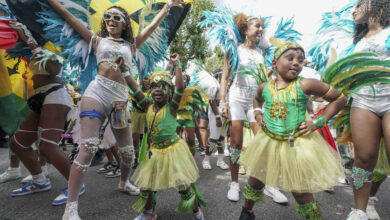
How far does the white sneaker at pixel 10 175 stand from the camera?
329 centimetres

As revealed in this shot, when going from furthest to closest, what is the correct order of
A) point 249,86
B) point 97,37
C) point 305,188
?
point 249,86 < point 97,37 < point 305,188

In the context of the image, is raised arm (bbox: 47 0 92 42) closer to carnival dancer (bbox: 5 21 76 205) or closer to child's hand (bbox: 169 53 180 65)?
carnival dancer (bbox: 5 21 76 205)

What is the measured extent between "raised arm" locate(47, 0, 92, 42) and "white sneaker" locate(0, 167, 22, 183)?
2475mm

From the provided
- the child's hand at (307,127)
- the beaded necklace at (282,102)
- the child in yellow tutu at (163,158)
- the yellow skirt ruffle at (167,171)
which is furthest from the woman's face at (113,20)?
the child's hand at (307,127)

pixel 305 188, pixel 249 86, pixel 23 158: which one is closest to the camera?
pixel 305 188

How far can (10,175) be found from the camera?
3.35 meters

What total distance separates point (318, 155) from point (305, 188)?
30 centimetres

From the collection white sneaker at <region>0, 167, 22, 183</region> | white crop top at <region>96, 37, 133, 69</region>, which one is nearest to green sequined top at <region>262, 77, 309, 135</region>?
white crop top at <region>96, 37, 133, 69</region>

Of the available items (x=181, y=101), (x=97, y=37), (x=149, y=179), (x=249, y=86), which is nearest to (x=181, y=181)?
(x=149, y=179)

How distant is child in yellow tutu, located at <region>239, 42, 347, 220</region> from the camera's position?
5.65ft

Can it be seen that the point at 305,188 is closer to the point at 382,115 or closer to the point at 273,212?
the point at 273,212

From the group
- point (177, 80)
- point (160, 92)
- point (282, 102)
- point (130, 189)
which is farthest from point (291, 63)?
point (130, 189)

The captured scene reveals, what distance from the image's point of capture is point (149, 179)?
208cm

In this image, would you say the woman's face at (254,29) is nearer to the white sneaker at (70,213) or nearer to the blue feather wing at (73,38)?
the blue feather wing at (73,38)
